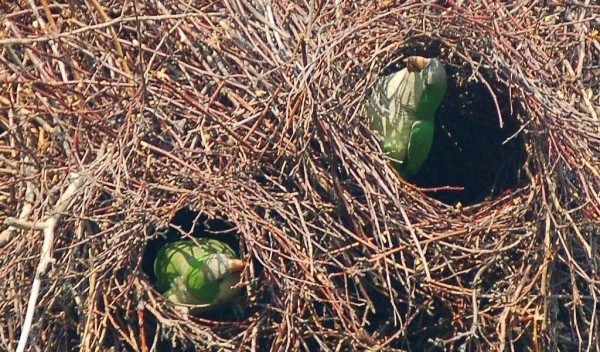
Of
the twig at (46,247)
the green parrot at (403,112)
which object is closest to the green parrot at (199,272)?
the twig at (46,247)

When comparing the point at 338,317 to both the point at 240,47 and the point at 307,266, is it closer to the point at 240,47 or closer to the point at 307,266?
the point at 307,266

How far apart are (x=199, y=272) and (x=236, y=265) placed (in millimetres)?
68

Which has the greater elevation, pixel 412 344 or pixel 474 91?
pixel 474 91

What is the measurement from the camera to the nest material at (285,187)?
155cm

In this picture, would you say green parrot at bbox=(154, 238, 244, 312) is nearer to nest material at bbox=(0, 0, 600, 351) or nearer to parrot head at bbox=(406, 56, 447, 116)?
nest material at bbox=(0, 0, 600, 351)

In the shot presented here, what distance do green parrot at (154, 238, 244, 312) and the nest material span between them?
0.04m

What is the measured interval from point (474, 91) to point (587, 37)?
0.24 m

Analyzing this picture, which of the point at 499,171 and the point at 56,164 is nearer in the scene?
the point at 56,164

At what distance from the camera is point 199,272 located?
1635mm

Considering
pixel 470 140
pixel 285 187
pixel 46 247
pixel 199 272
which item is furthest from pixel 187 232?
pixel 470 140

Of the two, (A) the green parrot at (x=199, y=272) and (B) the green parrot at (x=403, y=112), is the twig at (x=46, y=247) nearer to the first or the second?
(A) the green parrot at (x=199, y=272)

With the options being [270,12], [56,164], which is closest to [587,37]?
[270,12]

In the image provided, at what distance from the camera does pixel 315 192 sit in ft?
5.23

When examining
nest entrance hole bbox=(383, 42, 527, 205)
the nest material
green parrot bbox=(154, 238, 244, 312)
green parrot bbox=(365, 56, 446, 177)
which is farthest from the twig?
nest entrance hole bbox=(383, 42, 527, 205)
